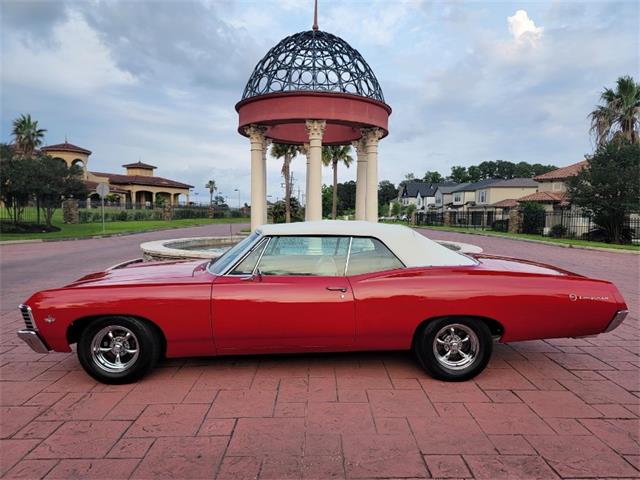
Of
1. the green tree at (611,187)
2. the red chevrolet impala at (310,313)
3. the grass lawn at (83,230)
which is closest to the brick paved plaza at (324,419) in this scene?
the red chevrolet impala at (310,313)

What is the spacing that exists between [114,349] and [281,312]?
1476 mm

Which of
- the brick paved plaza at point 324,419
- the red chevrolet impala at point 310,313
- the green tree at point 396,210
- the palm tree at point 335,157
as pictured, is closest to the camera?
the brick paved plaza at point 324,419

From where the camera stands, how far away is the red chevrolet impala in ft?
11.3

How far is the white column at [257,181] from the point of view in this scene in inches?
533

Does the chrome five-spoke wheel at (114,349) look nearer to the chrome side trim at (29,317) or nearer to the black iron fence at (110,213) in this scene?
the chrome side trim at (29,317)

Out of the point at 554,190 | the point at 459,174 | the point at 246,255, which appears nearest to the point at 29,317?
the point at 246,255

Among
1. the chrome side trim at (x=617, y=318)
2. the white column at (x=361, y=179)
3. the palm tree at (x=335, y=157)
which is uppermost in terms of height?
the palm tree at (x=335, y=157)

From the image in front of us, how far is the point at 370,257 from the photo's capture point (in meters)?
3.80

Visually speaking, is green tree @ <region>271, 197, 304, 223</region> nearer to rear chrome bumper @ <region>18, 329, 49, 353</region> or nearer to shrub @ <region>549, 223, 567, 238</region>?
shrub @ <region>549, 223, 567, 238</region>

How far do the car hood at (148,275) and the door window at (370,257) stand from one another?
138 centimetres

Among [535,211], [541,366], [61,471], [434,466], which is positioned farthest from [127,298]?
[535,211]

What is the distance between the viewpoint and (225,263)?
152 inches

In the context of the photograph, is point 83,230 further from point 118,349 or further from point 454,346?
point 454,346

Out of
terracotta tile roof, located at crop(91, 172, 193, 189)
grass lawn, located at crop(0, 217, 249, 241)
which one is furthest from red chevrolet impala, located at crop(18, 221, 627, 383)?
terracotta tile roof, located at crop(91, 172, 193, 189)
